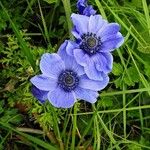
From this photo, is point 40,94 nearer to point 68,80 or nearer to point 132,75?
point 68,80

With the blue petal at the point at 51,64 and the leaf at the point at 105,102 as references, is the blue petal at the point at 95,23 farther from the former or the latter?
the leaf at the point at 105,102

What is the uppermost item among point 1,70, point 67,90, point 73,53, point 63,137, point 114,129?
point 73,53

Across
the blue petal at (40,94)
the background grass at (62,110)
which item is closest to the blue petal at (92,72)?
the blue petal at (40,94)

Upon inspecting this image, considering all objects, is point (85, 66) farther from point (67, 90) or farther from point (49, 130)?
point (49, 130)

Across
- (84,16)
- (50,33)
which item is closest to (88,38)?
(84,16)

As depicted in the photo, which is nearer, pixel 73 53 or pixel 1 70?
pixel 73 53
